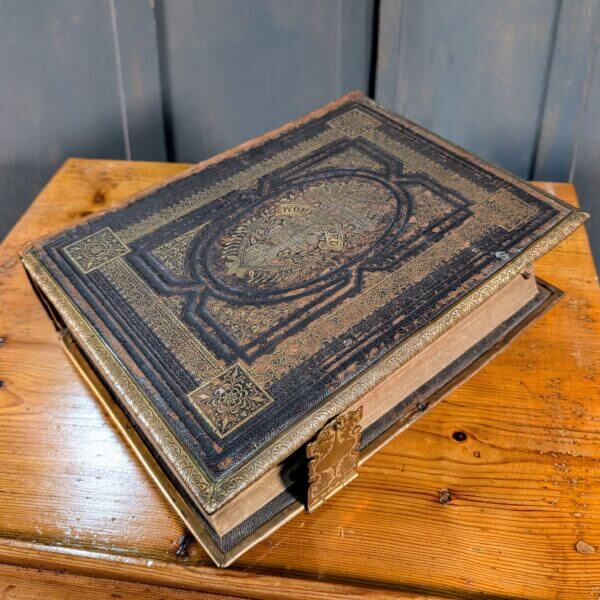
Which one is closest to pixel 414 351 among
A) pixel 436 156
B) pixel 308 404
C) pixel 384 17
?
pixel 308 404

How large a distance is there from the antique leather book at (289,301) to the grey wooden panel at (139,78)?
0.47m

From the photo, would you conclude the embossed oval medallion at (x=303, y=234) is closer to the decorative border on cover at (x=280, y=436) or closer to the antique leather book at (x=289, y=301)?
the antique leather book at (x=289, y=301)

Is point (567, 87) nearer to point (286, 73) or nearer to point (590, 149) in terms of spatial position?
point (590, 149)

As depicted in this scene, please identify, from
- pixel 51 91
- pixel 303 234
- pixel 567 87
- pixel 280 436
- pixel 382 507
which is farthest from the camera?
pixel 51 91

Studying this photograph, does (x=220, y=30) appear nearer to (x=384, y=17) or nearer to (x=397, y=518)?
(x=384, y=17)

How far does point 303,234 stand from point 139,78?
0.71 metres

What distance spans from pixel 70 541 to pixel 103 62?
1006 millimetres

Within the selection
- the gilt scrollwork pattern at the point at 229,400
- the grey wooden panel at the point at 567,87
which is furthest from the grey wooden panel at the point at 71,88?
the gilt scrollwork pattern at the point at 229,400

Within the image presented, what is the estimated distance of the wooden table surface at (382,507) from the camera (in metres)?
0.81

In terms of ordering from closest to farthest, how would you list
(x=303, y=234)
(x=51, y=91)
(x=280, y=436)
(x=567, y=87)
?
(x=280, y=436) → (x=303, y=234) → (x=567, y=87) → (x=51, y=91)

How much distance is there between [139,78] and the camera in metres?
1.51

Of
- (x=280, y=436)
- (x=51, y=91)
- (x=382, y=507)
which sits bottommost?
(x=382, y=507)

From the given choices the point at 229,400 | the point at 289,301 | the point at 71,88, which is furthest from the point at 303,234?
the point at 71,88

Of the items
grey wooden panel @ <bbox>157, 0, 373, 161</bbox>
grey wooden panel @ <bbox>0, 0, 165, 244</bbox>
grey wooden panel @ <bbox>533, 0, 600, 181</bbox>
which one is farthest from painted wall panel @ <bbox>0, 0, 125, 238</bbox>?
grey wooden panel @ <bbox>533, 0, 600, 181</bbox>
